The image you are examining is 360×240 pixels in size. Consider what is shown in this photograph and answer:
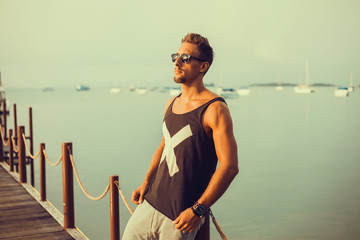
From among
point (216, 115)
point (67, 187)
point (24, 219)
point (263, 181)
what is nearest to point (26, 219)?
point (24, 219)

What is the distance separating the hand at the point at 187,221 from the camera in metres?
2.14

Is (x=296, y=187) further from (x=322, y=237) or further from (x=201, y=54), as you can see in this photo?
(x=201, y=54)

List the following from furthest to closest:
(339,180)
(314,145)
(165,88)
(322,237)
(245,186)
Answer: (165,88)
(314,145)
(339,180)
(245,186)
(322,237)

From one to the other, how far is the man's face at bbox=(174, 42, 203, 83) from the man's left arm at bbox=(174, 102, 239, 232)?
31cm

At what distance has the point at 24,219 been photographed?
18.0ft

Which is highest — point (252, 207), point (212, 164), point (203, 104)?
point (203, 104)

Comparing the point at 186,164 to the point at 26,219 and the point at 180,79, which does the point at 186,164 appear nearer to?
the point at 180,79

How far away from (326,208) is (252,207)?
276 cm

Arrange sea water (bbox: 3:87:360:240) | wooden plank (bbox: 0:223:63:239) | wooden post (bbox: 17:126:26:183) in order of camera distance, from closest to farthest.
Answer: wooden plank (bbox: 0:223:63:239) → wooden post (bbox: 17:126:26:183) → sea water (bbox: 3:87:360:240)


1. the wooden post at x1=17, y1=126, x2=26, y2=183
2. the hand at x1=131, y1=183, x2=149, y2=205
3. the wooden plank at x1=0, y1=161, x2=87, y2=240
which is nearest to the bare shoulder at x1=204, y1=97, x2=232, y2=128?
the hand at x1=131, y1=183, x2=149, y2=205

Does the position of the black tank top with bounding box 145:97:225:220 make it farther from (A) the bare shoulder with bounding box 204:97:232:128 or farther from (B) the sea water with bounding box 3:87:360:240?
(B) the sea water with bounding box 3:87:360:240

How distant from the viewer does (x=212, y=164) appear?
2293mm

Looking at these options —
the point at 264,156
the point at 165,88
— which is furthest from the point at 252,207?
the point at 165,88

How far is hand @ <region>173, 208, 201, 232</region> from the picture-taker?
214cm
